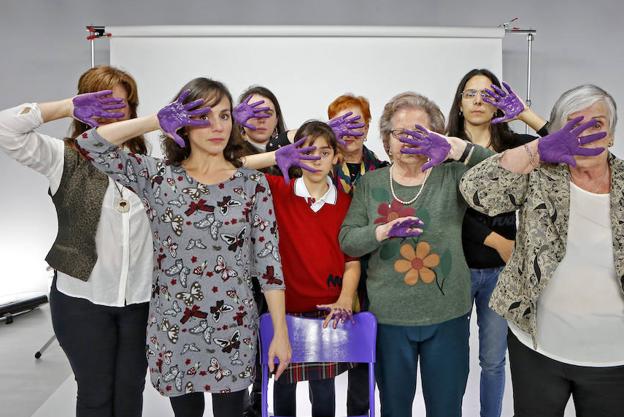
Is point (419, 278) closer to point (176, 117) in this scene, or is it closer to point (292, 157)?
point (292, 157)

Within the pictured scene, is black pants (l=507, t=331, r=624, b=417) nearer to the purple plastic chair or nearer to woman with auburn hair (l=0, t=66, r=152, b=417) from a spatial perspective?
the purple plastic chair

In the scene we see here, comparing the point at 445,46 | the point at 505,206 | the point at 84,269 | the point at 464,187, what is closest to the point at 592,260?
the point at 505,206

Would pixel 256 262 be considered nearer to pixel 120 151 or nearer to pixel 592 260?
pixel 120 151

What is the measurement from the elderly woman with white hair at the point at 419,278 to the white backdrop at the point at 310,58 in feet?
6.88

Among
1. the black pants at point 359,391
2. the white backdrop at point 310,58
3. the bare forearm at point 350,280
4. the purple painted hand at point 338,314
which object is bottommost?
the black pants at point 359,391

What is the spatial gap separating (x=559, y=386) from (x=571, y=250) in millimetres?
328

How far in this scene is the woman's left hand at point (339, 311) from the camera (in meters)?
1.73

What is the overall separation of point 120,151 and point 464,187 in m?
0.87

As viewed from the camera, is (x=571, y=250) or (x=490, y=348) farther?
(x=490, y=348)

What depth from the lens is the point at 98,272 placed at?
169 cm

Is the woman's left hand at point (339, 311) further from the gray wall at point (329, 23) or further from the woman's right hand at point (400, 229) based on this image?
the gray wall at point (329, 23)

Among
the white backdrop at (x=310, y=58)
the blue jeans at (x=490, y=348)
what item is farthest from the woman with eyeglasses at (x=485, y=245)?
the white backdrop at (x=310, y=58)

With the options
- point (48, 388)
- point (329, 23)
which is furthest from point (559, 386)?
point (329, 23)

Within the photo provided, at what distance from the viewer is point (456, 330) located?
5.57 feet
